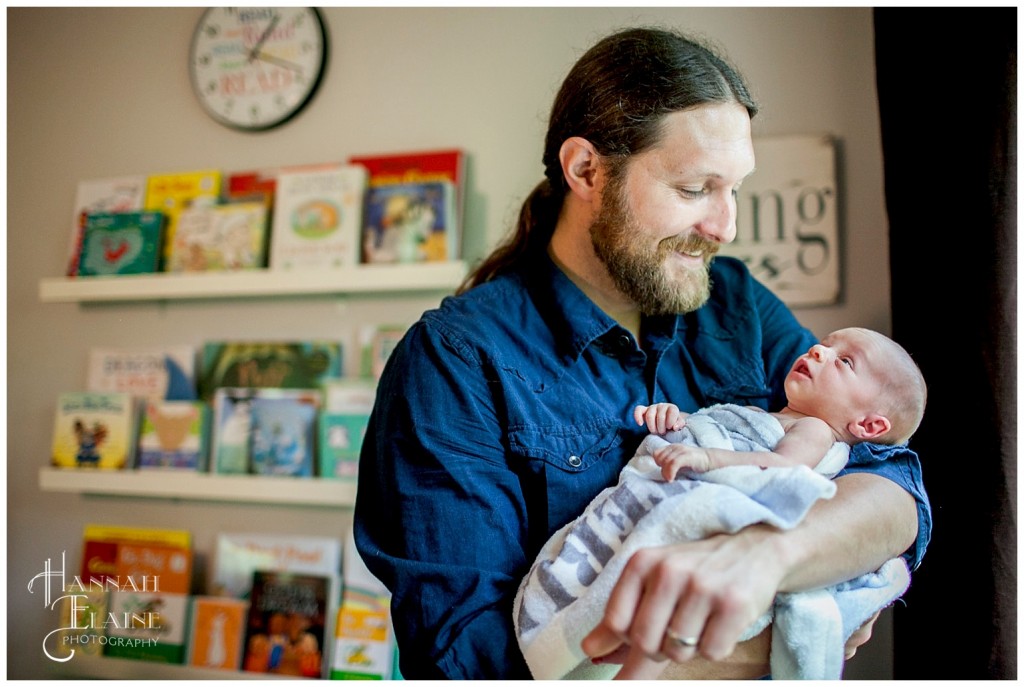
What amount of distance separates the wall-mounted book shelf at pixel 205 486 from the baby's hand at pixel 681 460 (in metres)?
1.27

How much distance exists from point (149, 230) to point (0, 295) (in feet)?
1.42

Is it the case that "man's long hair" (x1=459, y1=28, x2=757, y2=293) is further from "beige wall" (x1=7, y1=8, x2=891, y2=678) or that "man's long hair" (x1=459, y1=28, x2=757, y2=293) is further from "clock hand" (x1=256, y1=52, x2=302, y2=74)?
"clock hand" (x1=256, y1=52, x2=302, y2=74)

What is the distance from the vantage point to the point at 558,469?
103cm

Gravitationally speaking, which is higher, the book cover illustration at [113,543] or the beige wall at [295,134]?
the beige wall at [295,134]

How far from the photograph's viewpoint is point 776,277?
1.81 meters

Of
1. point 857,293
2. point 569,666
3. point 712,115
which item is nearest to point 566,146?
point 712,115

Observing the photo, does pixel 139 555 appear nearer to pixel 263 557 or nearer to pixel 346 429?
pixel 263 557

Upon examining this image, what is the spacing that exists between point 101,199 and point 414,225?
112cm

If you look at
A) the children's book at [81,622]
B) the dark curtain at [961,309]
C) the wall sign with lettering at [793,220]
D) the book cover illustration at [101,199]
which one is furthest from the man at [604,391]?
the children's book at [81,622]

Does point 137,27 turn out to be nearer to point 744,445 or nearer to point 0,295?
point 0,295

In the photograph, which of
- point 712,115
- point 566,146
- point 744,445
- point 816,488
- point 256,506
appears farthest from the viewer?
point 256,506

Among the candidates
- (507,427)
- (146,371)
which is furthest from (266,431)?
(507,427)

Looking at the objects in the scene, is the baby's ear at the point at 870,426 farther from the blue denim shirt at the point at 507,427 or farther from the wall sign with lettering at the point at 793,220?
the wall sign with lettering at the point at 793,220

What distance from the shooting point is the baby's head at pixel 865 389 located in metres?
0.94
